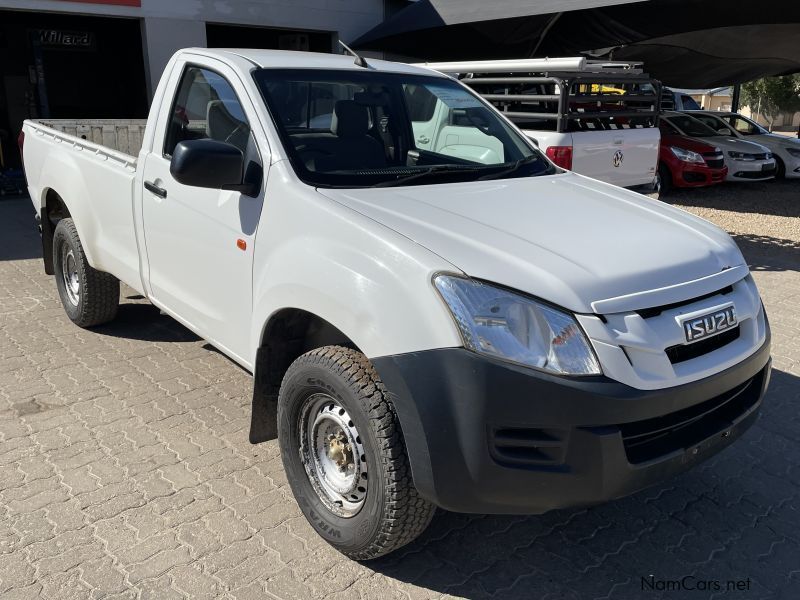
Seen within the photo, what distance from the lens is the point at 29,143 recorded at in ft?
18.7

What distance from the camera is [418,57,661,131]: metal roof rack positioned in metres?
7.25

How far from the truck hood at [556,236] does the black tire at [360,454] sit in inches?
21.2

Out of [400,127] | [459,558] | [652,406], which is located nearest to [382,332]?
[652,406]

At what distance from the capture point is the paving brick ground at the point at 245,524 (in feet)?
8.92

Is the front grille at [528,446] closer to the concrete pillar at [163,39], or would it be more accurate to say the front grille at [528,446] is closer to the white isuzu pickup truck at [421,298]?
the white isuzu pickup truck at [421,298]

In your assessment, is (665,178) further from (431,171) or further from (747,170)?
(431,171)

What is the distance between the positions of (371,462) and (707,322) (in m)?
1.27

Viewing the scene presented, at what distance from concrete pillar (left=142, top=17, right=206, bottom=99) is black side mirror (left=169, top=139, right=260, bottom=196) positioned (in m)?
11.5

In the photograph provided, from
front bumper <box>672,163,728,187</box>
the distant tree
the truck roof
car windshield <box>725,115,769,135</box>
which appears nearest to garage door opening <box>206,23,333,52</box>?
front bumper <box>672,163,728,187</box>

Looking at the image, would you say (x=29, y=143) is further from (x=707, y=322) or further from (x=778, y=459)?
(x=778, y=459)

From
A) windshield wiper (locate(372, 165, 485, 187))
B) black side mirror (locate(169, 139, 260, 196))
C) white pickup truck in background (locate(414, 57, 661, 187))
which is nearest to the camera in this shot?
black side mirror (locate(169, 139, 260, 196))

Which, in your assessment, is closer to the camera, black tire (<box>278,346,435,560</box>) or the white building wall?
black tire (<box>278,346,435,560</box>)

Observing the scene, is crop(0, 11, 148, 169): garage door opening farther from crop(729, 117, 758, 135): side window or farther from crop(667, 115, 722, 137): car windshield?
crop(729, 117, 758, 135): side window

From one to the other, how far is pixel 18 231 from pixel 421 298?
856 cm
